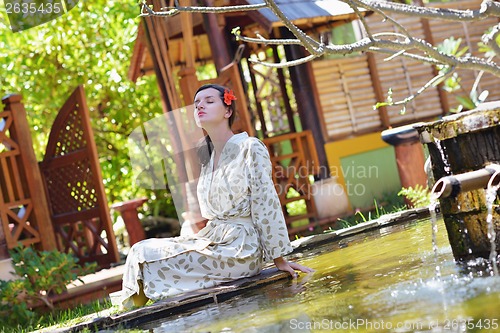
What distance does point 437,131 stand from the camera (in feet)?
16.6

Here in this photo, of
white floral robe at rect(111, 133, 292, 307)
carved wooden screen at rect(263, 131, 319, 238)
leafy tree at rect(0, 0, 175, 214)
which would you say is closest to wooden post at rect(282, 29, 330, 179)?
carved wooden screen at rect(263, 131, 319, 238)

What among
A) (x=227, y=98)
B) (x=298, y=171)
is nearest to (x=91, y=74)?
(x=298, y=171)

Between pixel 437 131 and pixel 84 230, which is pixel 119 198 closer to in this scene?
pixel 84 230

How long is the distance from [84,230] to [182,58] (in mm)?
3597

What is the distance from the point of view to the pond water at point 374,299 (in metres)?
3.84

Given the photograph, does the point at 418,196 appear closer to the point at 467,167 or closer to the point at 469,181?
the point at 467,167

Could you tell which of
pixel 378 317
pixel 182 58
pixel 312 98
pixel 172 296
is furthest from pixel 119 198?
pixel 378 317

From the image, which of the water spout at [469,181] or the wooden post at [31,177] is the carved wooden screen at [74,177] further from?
the water spout at [469,181]

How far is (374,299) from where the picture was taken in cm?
450

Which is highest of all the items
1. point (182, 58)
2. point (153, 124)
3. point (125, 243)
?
point (182, 58)

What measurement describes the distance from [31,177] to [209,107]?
4.92 m

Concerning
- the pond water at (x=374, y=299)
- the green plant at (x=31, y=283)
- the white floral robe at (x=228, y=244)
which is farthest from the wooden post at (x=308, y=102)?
the white floral robe at (x=228, y=244)
